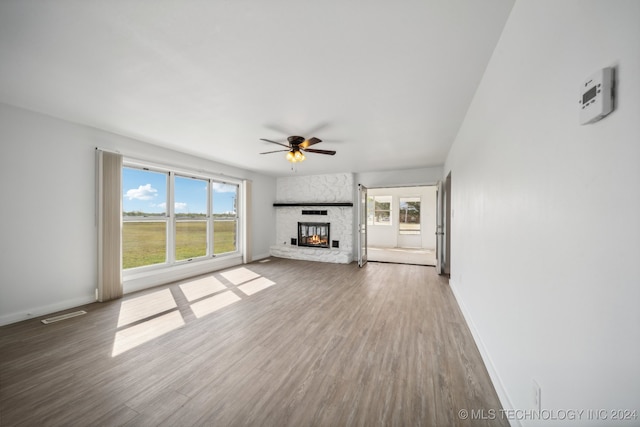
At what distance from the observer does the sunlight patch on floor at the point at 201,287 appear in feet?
12.4

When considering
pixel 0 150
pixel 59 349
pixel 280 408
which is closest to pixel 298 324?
pixel 280 408

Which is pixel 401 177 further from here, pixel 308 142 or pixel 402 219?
pixel 308 142

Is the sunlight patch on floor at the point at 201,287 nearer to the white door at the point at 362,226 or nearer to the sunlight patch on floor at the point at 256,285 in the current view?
the sunlight patch on floor at the point at 256,285

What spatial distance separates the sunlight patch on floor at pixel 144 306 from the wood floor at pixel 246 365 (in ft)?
0.10

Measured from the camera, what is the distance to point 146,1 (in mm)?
1386

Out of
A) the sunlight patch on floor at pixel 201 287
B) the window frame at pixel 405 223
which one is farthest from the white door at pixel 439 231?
the sunlight patch on floor at pixel 201 287

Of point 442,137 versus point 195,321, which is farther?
point 442,137

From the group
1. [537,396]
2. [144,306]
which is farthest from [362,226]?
[537,396]

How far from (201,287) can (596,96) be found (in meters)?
4.96

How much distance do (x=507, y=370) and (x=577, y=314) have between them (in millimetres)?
1020

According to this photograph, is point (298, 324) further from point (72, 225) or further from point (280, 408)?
point (72, 225)

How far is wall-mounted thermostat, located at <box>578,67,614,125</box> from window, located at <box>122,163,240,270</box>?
5253 mm

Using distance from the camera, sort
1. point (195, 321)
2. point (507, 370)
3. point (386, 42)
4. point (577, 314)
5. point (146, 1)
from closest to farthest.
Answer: point (577, 314)
point (146, 1)
point (507, 370)
point (386, 42)
point (195, 321)

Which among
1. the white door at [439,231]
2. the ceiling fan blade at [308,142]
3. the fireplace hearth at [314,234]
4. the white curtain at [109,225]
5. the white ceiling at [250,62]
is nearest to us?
the white ceiling at [250,62]
